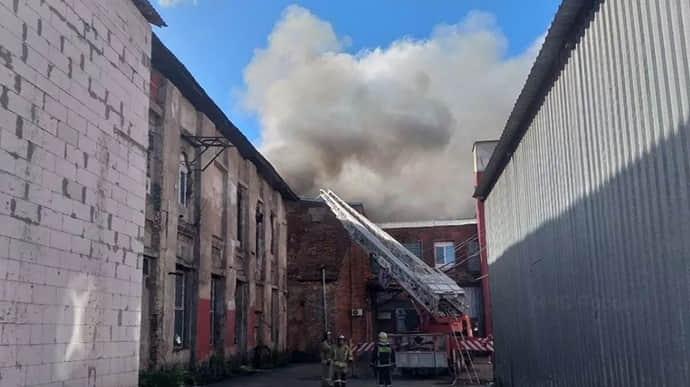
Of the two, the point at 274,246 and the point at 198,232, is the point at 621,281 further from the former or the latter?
the point at 274,246

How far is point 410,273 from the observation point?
21.7 metres

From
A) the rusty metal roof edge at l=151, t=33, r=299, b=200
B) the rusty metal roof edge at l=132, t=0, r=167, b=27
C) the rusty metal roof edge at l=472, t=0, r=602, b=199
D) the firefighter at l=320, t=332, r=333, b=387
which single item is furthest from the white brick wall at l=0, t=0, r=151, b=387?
the rusty metal roof edge at l=472, t=0, r=602, b=199

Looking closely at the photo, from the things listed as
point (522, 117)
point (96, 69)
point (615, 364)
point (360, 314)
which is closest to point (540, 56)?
point (522, 117)

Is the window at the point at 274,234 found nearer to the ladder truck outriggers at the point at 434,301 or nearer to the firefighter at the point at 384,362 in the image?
the ladder truck outriggers at the point at 434,301

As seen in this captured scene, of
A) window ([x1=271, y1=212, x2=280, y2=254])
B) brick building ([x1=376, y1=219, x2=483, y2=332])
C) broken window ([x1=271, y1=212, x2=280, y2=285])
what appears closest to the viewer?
broken window ([x1=271, y1=212, x2=280, y2=285])

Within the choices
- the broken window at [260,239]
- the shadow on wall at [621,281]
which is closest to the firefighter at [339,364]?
the shadow on wall at [621,281]

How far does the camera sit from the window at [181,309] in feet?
52.9

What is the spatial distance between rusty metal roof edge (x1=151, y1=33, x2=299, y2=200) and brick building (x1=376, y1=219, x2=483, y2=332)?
10644 mm

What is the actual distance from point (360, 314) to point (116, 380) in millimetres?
20373

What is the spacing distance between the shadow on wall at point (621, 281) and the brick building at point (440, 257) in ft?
74.1

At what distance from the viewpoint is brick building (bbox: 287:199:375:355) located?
28.2 meters

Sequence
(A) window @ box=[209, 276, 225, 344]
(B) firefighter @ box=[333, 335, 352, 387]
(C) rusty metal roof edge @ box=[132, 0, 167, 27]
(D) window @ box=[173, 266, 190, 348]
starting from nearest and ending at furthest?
(C) rusty metal roof edge @ box=[132, 0, 167, 27]
(B) firefighter @ box=[333, 335, 352, 387]
(D) window @ box=[173, 266, 190, 348]
(A) window @ box=[209, 276, 225, 344]

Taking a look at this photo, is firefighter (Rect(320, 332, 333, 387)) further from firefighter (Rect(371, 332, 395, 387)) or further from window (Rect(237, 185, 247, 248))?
window (Rect(237, 185, 247, 248))

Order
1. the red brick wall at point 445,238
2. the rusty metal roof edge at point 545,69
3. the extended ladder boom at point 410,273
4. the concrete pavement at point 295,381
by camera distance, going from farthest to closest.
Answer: the red brick wall at point 445,238 → the extended ladder boom at point 410,273 → the concrete pavement at point 295,381 → the rusty metal roof edge at point 545,69
